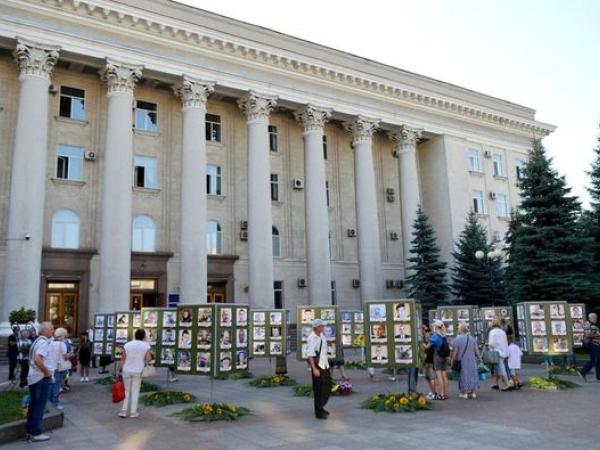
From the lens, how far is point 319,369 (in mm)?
9984

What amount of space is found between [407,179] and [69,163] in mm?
19586

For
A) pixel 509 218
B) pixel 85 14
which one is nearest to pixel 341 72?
pixel 85 14

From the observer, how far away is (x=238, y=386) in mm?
15195

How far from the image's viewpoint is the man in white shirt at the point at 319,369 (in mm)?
9891

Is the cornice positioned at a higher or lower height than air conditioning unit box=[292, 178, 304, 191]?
higher

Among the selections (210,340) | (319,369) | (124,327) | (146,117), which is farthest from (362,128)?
(319,369)

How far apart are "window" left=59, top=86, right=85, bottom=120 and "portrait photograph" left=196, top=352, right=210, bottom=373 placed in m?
19.6

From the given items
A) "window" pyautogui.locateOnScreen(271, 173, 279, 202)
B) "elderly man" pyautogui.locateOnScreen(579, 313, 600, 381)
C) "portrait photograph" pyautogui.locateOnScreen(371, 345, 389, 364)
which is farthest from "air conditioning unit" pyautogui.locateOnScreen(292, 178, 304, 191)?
"portrait photograph" pyautogui.locateOnScreen(371, 345, 389, 364)

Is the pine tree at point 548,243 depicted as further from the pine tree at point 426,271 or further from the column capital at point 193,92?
the column capital at point 193,92

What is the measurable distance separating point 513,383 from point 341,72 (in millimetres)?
21946

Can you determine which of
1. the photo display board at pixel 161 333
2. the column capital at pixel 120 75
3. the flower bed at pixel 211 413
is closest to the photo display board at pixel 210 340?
the flower bed at pixel 211 413

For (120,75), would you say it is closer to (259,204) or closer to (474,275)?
(259,204)

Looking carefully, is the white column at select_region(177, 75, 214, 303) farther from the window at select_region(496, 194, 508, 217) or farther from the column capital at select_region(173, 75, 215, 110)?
the window at select_region(496, 194, 508, 217)

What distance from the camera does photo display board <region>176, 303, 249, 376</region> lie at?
436 inches
